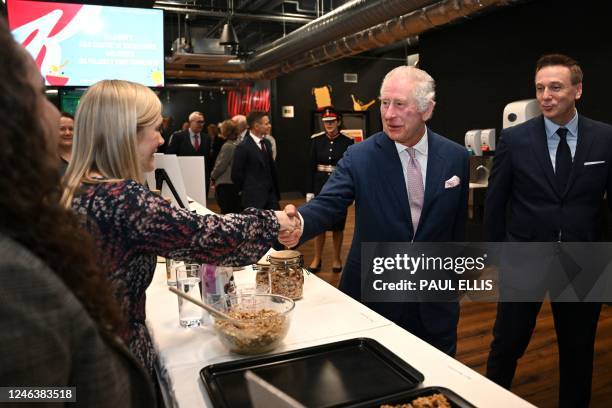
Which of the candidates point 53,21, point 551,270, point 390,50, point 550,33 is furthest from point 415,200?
point 390,50

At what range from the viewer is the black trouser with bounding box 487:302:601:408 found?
231 cm

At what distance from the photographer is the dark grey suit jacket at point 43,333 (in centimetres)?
51

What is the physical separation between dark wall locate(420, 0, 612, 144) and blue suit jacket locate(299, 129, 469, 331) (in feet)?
12.7

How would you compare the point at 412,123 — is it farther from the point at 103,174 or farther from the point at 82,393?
the point at 82,393

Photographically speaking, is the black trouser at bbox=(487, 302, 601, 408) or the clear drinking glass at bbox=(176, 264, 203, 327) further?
the black trouser at bbox=(487, 302, 601, 408)

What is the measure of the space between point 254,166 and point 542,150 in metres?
3.73

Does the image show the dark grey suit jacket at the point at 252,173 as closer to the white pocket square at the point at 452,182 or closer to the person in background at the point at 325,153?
the person in background at the point at 325,153

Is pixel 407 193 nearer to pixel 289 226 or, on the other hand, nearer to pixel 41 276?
pixel 289 226

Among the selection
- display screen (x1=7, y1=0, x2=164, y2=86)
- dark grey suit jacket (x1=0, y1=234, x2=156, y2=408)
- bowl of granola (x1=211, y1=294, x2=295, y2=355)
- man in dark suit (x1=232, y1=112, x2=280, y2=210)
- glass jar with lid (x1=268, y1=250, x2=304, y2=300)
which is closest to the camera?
dark grey suit jacket (x1=0, y1=234, x2=156, y2=408)

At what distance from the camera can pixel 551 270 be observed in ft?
7.70

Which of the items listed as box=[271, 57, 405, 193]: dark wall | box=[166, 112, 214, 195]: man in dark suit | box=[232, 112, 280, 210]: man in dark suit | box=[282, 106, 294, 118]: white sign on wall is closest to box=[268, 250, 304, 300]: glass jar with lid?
box=[232, 112, 280, 210]: man in dark suit

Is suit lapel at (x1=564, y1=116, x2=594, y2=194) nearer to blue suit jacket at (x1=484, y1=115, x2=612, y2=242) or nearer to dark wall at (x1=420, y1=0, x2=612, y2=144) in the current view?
blue suit jacket at (x1=484, y1=115, x2=612, y2=242)

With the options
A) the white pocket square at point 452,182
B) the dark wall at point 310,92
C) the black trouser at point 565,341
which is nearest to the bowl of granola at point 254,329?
the white pocket square at point 452,182

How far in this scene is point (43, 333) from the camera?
520 mm
